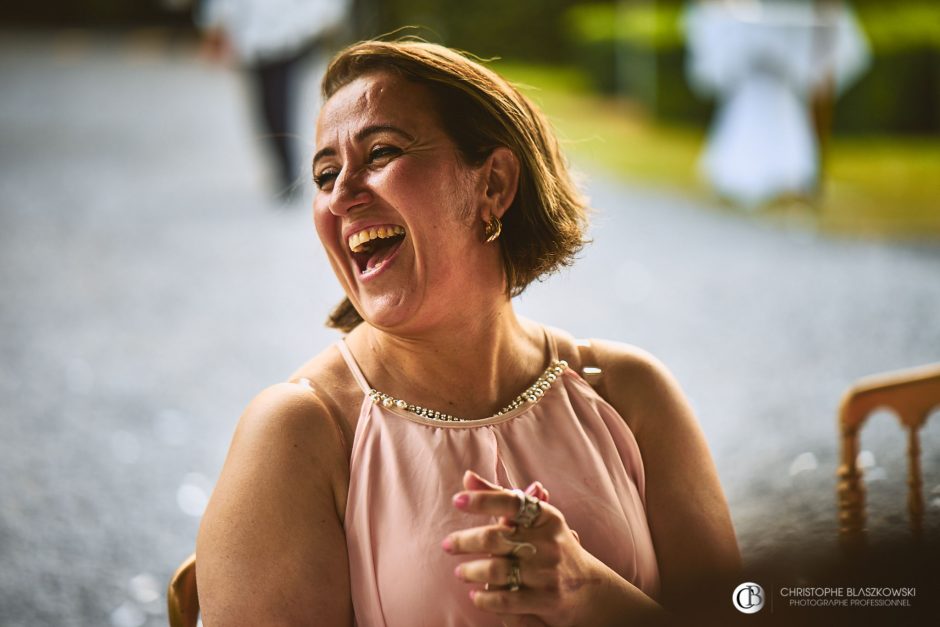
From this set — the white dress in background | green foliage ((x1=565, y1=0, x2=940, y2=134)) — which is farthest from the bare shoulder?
green foliage ((x1=565, y1=0, x2=940, y2=134))

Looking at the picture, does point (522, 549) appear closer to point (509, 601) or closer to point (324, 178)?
point (509, 601)

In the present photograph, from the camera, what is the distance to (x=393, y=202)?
1618 millimetres

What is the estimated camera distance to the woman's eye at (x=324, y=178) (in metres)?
1.69

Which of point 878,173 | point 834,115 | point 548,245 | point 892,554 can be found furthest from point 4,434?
point 834,115

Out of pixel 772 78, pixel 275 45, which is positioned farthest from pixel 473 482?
pixel 772 78

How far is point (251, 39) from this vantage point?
8.62 meters

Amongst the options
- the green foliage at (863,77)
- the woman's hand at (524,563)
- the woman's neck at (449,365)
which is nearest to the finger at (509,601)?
the woman's hand at (524,563)

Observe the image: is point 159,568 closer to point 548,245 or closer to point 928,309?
point 548,245

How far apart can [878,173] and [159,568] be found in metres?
7.86

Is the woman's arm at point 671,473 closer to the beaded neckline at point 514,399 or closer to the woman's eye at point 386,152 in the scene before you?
the beaded neckline at point 514,399

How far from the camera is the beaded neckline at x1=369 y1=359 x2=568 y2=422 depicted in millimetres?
1654

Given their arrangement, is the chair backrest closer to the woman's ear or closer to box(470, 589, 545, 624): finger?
box(470, 589, 545, 624): finger

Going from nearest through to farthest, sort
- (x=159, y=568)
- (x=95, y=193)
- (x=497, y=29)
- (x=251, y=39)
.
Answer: (x=159, y=568) → (x=251, y=39) → (x=95, y=193) → (x=497, y=29)

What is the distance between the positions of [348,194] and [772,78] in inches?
311
